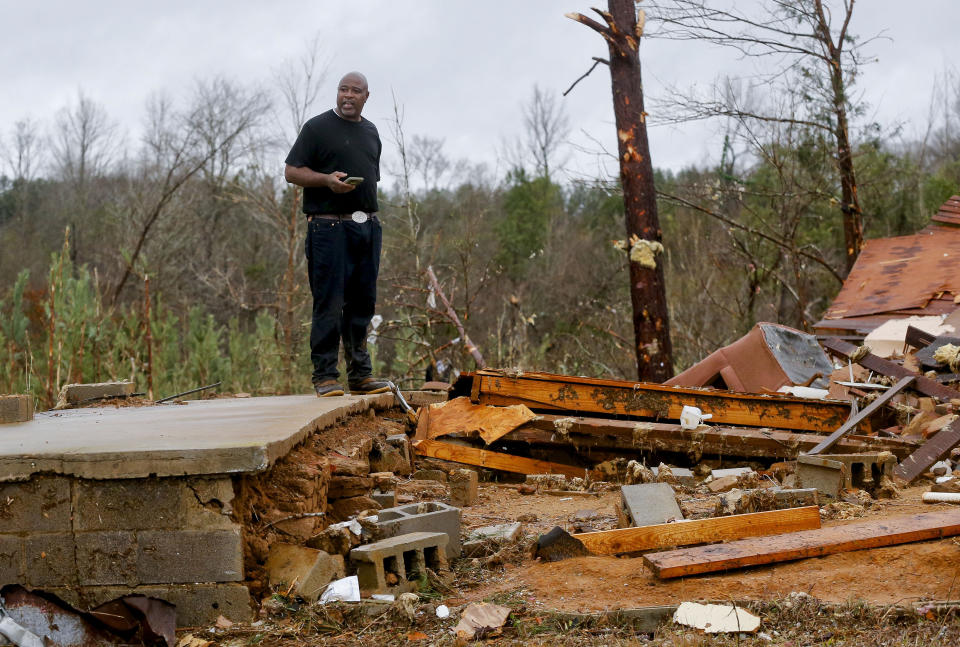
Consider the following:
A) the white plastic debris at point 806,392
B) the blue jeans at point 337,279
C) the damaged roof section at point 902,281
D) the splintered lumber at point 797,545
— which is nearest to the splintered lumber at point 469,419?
the blue jeans at point 337,279

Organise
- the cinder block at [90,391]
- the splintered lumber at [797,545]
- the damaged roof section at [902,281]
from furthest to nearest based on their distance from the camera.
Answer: the damaged roof section at [902,281] < the cinder block at [90,391] < the splintered lumber at [797,545]

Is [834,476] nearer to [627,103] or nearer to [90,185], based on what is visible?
[627,103]

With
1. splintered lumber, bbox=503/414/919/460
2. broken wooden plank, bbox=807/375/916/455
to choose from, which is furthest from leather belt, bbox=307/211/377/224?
broken wooden plank, bbox=807/375/916/455

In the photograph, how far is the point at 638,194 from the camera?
→ 9.73 meters

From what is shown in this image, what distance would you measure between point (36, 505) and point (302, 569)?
103 cm

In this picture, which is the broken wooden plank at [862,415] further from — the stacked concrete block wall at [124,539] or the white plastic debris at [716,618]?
the stacked concrete block wall at [124,539]

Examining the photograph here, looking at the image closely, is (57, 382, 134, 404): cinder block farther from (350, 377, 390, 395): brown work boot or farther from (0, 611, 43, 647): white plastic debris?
(0, 611, 43, 647): white plastic debris

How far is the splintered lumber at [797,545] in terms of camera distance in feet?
10.7

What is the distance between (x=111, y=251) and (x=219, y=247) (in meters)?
3.13

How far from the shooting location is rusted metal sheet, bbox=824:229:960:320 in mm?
9039

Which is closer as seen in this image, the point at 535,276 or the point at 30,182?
the point at 535,276

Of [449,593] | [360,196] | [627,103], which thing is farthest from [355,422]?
[627,103]

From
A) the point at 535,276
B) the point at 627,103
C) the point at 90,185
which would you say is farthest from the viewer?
the point at 90,185

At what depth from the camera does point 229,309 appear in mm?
24531
